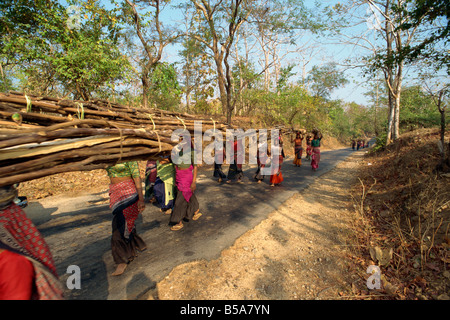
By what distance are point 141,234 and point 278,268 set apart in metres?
2.52

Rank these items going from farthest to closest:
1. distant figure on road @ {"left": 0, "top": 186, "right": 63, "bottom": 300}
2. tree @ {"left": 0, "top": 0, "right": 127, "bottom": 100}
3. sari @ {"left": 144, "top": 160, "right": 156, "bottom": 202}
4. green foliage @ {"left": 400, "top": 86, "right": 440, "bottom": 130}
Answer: green foliage @ {"left": 400, "top": 86, "right": 440, "bottom": 130} → tree @ {"left": 0, "top": 0, "right": 127, "bottom": 100} → sari @ {"left": 144, "top": 160, "right": 156, "bottom": 202} → distant figure on road @ {"left": 0, "top": 186, "right": 63, "bottom": 300}

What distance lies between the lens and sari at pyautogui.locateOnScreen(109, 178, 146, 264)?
9.75ft

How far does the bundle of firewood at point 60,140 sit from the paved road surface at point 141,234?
5.64 ft

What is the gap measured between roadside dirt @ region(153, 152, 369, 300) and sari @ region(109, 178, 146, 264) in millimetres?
746

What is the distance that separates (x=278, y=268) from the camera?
124 inches

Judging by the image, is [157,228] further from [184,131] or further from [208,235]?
[184,131]

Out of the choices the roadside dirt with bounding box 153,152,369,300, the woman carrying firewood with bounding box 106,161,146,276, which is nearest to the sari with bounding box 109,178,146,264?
the woman carrying firewood with bounding box 106,161,146,276

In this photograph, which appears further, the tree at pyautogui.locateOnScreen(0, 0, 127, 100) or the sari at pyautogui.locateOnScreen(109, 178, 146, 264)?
the tree at pyautogui.locateOnScreen(0, 0, 127, 100)

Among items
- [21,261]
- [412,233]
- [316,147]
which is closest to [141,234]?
[21,261]

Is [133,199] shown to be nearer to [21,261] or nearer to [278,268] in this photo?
[21,261]

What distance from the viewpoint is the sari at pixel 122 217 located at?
2971 mm

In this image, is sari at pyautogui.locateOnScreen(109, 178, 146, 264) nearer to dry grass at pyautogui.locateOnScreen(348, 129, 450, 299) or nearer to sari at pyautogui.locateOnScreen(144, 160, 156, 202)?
sari at pyautogui.locateOnScreen(144, 160, 156, 202)

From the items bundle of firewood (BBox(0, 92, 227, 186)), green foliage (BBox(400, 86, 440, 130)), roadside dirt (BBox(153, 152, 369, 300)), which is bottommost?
roadside dirt (BBox(153, 152, 369, 300))

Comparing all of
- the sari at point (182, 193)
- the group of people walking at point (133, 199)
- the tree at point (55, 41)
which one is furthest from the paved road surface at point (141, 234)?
the tree at point (55, 41)
